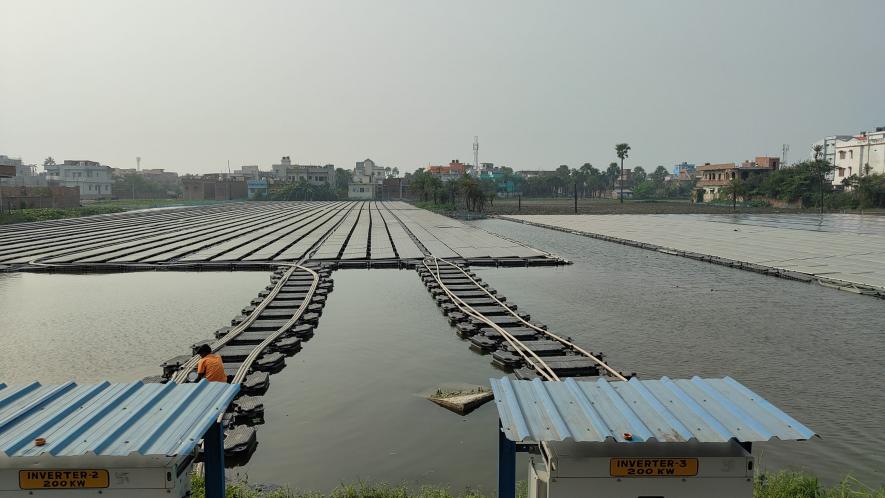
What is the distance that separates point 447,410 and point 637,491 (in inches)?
247

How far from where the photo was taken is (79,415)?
4.81m

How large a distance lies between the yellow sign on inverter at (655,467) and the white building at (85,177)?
155m

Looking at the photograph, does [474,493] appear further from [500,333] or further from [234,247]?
[234,247]

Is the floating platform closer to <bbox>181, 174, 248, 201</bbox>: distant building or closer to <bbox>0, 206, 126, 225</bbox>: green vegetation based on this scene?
<bbox>0, 206, 126, 225</bbox>: green vegetation

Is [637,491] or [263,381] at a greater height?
[637,491]

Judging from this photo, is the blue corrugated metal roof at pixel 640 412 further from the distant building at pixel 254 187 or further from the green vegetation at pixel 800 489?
the distant building at pixel 254 187

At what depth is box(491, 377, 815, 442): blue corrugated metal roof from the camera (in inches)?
173

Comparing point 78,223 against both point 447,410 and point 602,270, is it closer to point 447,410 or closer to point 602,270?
point 602,270

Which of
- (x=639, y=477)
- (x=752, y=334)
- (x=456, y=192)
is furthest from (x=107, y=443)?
(x=456, y=192)

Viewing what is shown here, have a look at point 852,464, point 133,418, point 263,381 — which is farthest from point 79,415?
point 852,464

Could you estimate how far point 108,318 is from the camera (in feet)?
58.0

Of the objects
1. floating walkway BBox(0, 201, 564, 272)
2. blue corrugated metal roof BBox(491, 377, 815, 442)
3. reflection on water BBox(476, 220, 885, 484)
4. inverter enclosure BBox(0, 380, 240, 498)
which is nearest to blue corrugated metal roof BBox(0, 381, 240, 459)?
inverter enclosure BBox(0, 380, 240, 498)

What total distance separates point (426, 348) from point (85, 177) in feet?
499

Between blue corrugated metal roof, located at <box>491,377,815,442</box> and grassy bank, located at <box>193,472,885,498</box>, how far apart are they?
2.44 meters
